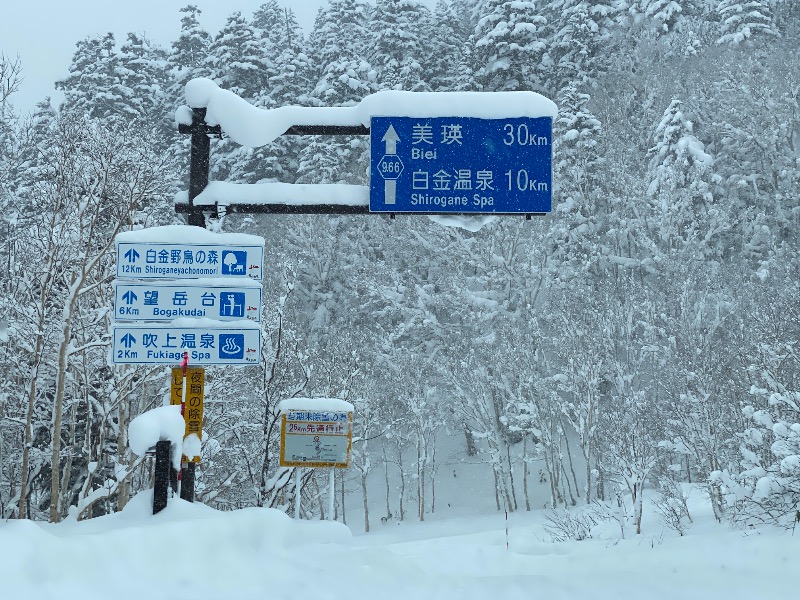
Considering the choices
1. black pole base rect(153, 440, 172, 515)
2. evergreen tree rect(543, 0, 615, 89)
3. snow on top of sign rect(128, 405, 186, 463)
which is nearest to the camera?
snow on top of sign rect(128, 405, 186, 463)

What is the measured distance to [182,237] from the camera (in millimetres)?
7496

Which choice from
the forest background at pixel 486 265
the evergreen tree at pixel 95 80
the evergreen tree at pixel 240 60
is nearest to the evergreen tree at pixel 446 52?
the forest background at pixel 486 265

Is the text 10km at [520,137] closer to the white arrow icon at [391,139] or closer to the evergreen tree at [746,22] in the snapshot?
the white arrow icon at [391,139]

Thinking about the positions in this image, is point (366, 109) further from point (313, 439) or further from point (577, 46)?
point (577, 46)

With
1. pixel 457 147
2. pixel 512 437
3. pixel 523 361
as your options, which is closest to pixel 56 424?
pixel 457 147

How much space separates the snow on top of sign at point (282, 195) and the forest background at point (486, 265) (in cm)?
627

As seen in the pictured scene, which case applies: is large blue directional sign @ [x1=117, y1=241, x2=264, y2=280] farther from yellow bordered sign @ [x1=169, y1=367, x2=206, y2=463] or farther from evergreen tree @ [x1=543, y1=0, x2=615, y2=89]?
evergreen tree @ [x1=543, y1=0, x2=615, y2=89]

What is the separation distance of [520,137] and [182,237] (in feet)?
12.4

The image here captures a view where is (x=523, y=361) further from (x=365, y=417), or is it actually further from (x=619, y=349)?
(x=365, y=417)

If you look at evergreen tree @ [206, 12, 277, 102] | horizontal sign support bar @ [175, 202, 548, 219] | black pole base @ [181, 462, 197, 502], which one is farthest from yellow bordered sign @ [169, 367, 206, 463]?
evergreen tree @ [206, 12, 277, 102]

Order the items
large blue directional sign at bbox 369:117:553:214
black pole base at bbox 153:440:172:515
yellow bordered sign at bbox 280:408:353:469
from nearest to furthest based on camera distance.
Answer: black pole base at bbox 153:440:172:515 → large blue directional sign at bbox 369:117:553:214 → yellow bordered sign at bbox 280:408:353:469

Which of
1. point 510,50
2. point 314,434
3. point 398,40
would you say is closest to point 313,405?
point 314,434

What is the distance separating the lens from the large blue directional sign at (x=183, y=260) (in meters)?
7.39

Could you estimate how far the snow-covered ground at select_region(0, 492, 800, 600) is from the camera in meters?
4.46
